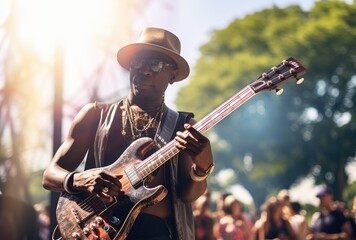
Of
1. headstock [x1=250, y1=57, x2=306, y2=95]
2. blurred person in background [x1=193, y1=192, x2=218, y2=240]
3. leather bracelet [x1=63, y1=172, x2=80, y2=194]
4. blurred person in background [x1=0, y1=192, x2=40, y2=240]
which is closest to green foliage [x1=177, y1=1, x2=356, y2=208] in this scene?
blurred person in background [x1=193, y1=192, x2=218, y2=240]

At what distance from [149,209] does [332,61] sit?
34.0 metres

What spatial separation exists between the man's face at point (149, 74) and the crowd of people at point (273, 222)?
18.6 ft

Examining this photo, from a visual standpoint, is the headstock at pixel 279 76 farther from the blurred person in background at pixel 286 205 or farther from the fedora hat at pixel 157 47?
the blurred person in background at pixel 286 205

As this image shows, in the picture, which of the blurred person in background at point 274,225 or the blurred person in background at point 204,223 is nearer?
the blurred person in background at point 204,223

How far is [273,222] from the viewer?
33.0 ft

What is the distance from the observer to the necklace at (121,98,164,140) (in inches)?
161

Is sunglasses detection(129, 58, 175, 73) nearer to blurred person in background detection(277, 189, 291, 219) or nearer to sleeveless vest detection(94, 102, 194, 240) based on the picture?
sleeveless vest detection(94, 102, 194, 240)

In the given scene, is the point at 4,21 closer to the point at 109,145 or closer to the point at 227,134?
the point at 109,145

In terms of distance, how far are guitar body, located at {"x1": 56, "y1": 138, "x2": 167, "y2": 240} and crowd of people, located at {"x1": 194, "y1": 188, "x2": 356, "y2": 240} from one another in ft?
18.7

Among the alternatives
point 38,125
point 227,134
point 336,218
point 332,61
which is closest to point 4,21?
point 38,125

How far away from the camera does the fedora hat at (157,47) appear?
161 inches

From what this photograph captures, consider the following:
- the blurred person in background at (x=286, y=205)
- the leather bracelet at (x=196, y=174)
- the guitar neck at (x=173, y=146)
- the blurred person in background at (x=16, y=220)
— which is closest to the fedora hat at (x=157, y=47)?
A: the guitar neck at (x=173, y=146)

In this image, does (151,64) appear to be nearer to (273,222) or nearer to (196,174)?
(196,174)

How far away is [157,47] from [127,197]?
0.93 m
